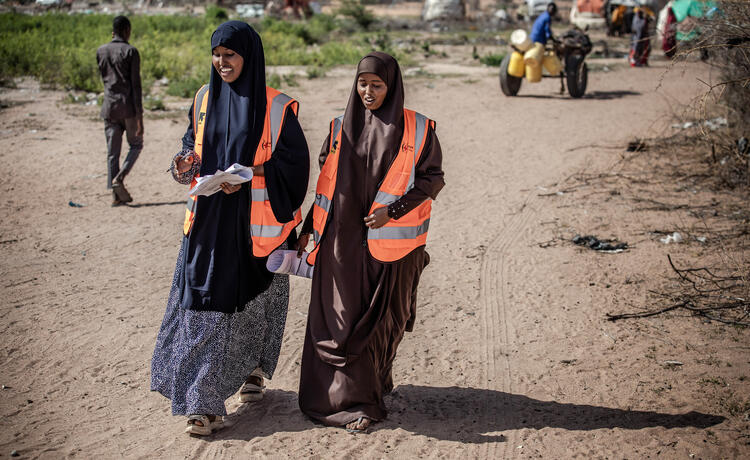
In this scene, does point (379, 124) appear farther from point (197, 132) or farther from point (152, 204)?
point (152, 204)

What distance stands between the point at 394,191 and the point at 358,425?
119 cm

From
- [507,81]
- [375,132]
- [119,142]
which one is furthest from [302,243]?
[507,81]

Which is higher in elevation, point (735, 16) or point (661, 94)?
point (735, 16)

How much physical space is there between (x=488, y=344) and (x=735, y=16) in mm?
3605

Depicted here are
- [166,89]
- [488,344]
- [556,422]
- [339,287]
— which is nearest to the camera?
[339,287]

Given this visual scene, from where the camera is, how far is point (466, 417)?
398cm

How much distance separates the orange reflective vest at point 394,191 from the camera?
3.62 m

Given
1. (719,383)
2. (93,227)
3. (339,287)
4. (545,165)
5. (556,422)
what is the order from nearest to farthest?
(339,287)
(556,422)
(719,383)
(93,227)
(545,165)

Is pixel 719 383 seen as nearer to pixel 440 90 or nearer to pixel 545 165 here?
pixel 545 165

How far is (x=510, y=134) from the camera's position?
11.1m

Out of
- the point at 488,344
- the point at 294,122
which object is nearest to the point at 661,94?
the point at 488,344

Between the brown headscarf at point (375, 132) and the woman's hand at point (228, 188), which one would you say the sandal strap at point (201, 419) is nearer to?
the woman's hand at point (228, 188)

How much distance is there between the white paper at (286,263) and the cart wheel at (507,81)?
11.0 meters

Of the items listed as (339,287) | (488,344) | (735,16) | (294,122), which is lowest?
(488,344)
